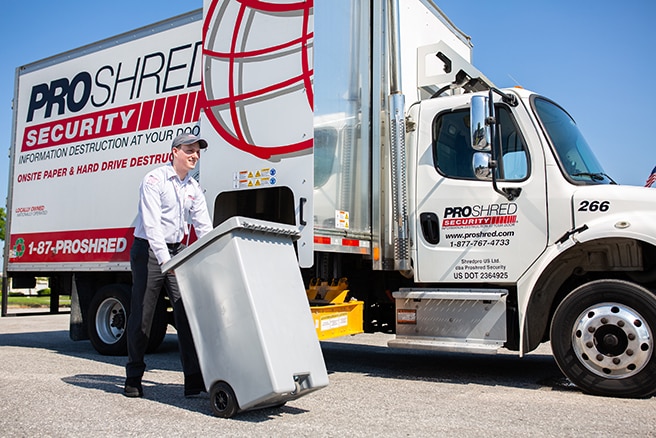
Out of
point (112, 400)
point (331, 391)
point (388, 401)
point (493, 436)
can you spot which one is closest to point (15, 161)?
point (112, 400)

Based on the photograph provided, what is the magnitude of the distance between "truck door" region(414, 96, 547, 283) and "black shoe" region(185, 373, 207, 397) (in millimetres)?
2352

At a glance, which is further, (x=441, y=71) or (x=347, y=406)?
(x=441, y=71)

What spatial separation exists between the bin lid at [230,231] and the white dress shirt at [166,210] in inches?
11.5

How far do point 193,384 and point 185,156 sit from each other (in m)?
1.70

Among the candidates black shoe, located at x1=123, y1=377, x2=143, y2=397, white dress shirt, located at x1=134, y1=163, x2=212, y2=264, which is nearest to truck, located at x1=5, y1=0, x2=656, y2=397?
white dress shirt, located at x1=134, y1=163, x2=212, y2=264

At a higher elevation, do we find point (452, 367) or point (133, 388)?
point (133, 388)

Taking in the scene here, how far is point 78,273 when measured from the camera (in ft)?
26.7

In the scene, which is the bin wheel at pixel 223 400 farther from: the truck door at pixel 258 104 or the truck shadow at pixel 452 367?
the truck shadow at pixel 452 367

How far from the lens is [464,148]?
610 centimetres

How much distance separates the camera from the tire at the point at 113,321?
25.3 feet

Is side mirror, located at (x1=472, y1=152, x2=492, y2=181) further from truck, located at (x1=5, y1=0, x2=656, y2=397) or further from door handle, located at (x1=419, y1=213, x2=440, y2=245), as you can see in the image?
door handle, located at (x1=419, y1=213, x2=440, y2=245)

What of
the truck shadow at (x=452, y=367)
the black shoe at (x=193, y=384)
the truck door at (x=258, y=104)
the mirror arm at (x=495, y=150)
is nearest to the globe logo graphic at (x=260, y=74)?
the truck door at (x=258, y=104)

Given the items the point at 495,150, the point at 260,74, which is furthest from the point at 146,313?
the point at 495,150

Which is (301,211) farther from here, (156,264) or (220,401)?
(220,401)
